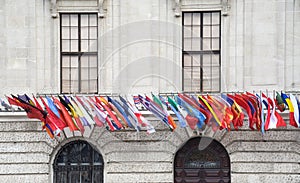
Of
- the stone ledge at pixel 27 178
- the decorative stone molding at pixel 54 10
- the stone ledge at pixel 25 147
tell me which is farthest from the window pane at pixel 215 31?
the stone ledge at pixel 27 178

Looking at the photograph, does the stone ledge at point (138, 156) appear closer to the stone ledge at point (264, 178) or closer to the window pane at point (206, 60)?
the stone ledge at point (264, 178)

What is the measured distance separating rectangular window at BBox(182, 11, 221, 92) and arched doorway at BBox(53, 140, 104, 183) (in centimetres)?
455

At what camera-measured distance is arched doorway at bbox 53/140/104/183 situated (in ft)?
95.3

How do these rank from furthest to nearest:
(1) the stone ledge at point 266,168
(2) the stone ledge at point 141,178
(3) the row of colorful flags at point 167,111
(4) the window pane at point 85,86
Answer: (4) the window pane at point 85,86
(2) the stone ledge at point 141,178
(1) the stone ledge at point 266,168
(3) the row of colorful flags at point 167,111

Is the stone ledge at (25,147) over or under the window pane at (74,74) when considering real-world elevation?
under

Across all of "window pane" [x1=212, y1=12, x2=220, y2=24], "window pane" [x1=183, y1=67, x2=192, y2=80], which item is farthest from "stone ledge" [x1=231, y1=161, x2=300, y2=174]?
"window pane" [x1=212, y1=12, x2=220, y2=24]

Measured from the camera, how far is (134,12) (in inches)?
1141

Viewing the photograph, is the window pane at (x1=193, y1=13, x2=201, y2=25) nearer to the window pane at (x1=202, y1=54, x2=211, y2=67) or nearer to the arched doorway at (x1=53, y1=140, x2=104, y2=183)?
the window pane at (x1=202, y1=54, x2=211, y2=67)

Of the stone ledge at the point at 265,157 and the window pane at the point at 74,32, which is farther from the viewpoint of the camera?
the window pane at the point at 74,32

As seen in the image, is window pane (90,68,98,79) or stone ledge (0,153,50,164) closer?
stone ledge (0,153,50,164)

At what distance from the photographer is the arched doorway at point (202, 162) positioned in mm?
28703

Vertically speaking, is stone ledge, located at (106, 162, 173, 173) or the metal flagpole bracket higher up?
the metal flagpole bracket

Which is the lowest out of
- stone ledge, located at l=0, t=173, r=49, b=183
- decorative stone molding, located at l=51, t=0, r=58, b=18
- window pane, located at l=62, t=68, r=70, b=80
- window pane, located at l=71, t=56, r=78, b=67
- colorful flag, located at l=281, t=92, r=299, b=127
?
stone ledge, located at l=0, t=173, r=49, b=183

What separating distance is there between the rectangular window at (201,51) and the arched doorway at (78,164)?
4548 mm
